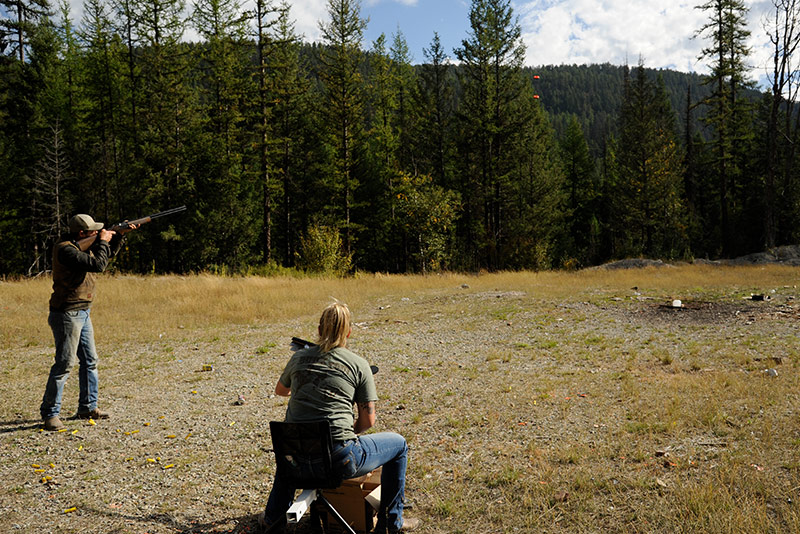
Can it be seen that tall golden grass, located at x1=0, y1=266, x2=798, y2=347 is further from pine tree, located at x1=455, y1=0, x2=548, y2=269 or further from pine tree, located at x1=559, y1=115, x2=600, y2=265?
pine tree, located at x1=559, y1=115, x2=600, y2=265

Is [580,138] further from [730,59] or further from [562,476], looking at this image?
[562,476]

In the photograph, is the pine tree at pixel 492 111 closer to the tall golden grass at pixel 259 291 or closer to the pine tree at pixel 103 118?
the tall golden grass at pixel 259 291

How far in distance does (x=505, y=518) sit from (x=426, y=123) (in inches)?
1387

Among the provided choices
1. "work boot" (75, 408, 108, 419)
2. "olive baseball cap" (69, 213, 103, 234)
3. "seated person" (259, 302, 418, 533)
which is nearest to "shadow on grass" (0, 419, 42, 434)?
"work boot" (75, 408, 108, 419)

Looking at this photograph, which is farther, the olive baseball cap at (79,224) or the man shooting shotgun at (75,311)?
the olive baseball cap at (79,224)

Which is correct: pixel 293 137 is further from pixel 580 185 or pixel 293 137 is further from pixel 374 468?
pixel 374 468

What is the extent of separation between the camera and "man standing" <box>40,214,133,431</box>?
6.03 metres

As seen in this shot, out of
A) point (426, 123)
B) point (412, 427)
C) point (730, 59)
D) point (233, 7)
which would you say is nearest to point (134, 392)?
point (412, 427)

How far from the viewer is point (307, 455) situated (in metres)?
3.46

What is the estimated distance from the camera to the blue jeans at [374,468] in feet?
11.6

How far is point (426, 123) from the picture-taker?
3703 centimetres

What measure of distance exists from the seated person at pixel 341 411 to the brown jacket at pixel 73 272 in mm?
3674

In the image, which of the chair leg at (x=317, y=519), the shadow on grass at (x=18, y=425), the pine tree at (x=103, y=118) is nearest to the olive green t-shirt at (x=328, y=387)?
the chair leg at (x=317, y=519)

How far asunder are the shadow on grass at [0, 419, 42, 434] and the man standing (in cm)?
19
